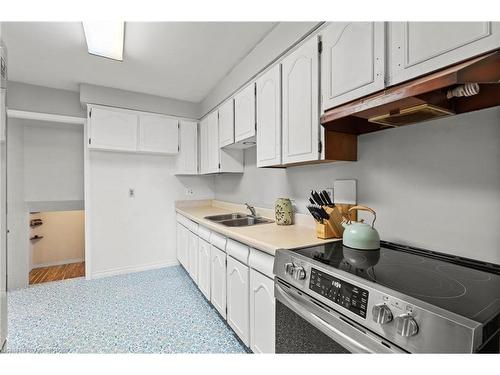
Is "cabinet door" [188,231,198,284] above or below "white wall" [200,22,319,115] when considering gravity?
below

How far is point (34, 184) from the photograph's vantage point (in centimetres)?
315

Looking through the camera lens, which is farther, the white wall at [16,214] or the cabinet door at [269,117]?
the white wall at [16,214]

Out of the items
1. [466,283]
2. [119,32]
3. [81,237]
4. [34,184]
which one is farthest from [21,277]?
[466,283]

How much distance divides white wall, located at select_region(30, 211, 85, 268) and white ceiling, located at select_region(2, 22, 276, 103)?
2880 millimetres

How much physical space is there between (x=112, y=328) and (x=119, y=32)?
2.39 metres

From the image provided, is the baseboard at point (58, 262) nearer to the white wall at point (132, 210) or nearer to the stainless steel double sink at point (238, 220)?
the white wall at point (132, 210)

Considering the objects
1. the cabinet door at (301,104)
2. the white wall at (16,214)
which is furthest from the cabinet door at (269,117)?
the white wall at (16,214)

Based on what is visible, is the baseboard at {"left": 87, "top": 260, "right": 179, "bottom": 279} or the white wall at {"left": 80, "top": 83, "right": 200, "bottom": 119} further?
the baseboard at {"left": 87, "top": 260, "right": 179, "bottom": 279}

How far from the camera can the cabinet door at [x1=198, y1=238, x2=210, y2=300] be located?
2139 mm

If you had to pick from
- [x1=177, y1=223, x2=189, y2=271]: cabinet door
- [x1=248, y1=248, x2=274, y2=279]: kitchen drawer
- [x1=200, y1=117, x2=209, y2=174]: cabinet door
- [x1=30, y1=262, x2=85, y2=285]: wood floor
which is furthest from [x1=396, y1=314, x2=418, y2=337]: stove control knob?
[x1=30, y1=262, x2=85, y2=285]: wood floor

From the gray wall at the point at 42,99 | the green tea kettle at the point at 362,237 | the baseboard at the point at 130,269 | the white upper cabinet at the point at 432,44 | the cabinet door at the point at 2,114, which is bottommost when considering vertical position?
the baseboard at the point at 130,269

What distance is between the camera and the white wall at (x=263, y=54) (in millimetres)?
1639

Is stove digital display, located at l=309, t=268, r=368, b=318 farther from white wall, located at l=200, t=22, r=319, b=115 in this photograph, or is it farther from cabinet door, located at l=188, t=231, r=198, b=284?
cabinet door, located at l=188, t=231, r=198, b=284

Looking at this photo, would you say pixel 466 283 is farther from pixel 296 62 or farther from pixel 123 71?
pixel 123 71
